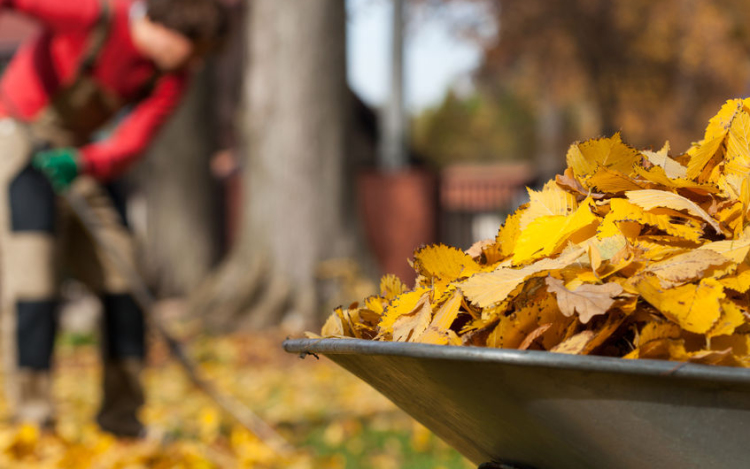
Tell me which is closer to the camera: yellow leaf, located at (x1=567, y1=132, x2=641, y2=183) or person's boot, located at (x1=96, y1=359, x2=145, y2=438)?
yellow leaf, located at (x1=567, y1=132, x2=641, y2=183)

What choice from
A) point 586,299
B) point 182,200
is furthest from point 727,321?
point 182,200

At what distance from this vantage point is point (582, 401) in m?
1.11

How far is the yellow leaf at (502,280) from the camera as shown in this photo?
3.92ft

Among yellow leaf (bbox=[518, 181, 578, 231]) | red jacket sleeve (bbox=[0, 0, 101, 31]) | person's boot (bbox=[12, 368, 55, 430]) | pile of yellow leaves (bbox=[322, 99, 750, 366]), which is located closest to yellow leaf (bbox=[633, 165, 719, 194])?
pile of yellow leaves (bbox=[322, 99, 750, 366])

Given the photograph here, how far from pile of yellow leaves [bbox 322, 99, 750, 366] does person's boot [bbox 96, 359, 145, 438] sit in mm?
2613

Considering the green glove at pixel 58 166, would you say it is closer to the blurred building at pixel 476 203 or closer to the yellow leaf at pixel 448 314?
the yellow leaf at pixel 448 314

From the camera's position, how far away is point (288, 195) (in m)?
7.48

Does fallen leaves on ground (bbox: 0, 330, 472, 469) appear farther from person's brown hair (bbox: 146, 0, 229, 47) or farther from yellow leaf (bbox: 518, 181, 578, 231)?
yellow leaf (bbox: 518, 181, 578, 231)

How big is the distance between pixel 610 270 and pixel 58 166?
2720mm

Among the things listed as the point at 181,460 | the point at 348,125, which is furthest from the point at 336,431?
the point at 348,125

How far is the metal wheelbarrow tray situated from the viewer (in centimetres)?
104

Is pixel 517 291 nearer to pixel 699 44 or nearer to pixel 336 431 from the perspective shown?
pixel 336 431

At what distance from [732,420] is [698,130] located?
68.5ft

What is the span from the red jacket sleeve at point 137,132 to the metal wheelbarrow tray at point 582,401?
263cm
